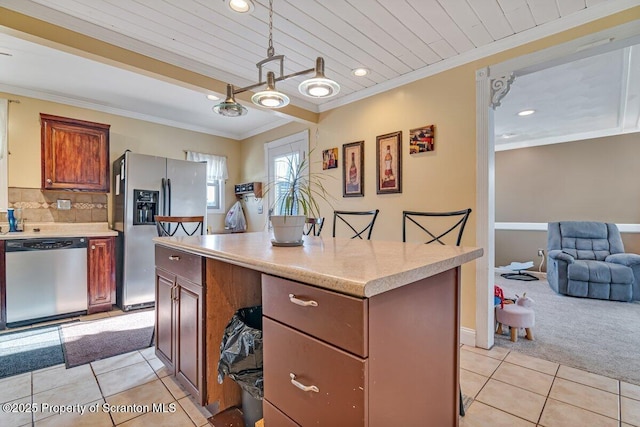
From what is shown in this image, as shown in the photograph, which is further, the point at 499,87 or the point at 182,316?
the point at 499,87

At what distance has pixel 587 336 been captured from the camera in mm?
2654

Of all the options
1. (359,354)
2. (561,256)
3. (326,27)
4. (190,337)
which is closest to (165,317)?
(190,337)

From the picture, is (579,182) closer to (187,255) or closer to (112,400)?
(187,255)

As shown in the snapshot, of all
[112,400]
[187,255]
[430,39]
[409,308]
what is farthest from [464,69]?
[112,400]

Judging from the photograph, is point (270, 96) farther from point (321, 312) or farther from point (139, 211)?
point (139, 211)

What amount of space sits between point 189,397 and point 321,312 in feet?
4.87

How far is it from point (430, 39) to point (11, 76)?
3.97 meters

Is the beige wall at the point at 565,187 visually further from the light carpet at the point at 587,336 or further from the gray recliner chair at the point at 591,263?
the light carpet at the point at 587,336

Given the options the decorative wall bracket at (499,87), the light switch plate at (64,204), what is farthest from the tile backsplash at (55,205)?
the decorative wall bracket at (499,87)

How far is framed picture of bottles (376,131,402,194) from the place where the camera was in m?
3.02

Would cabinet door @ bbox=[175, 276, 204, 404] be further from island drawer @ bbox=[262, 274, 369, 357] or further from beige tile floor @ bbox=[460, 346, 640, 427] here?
beige tile floor @ bbox=[460, 346, 640, 427]

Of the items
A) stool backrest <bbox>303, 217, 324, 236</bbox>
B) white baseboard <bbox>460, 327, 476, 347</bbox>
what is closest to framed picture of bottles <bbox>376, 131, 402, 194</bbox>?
stool backrest <bbox>303, 217, 324, 236</bbox>

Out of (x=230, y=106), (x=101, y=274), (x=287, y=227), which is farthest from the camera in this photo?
(x=101, y=274)

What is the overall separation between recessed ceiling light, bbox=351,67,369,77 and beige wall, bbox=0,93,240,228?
2.93 m
